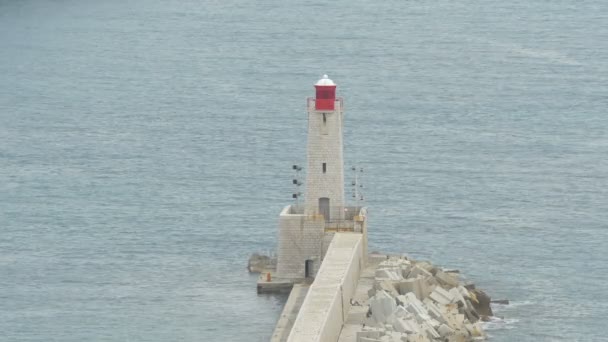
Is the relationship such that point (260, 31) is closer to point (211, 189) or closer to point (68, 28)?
point (68, 28)

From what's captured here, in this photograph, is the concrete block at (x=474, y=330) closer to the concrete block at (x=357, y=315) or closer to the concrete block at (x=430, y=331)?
the concrete block at (x=430, y=331)

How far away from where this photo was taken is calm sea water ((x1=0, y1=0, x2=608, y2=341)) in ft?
260

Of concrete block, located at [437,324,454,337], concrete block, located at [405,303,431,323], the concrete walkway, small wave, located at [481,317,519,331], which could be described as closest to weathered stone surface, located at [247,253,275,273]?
the concrete walkway

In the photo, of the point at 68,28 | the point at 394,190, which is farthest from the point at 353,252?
the point at 68,28

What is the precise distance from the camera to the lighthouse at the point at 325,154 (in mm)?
76938

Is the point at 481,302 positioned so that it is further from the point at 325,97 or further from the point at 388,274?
the point at 325,97

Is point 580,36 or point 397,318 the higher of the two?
point 580,36

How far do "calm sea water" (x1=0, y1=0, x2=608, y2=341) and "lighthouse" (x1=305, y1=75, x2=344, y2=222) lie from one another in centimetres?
371

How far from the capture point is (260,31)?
156 meters

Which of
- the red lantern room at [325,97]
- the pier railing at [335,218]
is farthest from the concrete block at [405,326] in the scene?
the red lantern room at [325,97]

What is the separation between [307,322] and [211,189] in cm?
3364

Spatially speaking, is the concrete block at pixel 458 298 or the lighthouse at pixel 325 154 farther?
the lighthouse at pixel 325 154

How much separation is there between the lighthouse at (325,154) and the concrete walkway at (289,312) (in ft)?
9.87

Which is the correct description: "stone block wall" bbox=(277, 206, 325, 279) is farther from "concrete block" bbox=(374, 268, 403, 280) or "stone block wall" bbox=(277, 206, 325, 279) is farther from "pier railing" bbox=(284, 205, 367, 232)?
"concrete block" bbox=(374, 268, 403, 280)
